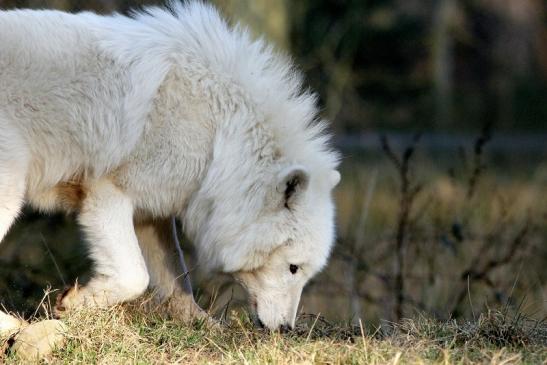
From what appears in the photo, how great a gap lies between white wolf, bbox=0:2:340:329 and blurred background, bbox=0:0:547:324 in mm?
703

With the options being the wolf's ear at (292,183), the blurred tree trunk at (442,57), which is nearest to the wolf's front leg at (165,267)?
the wolf's ear at (292,183)

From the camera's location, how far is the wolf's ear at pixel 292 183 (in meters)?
5.21

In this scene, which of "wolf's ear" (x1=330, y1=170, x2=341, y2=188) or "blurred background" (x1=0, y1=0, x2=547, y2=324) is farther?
"blurred background" (x1=0, y1=0, x2=547, y2=324)

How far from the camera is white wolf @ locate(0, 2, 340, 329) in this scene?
16.9ft

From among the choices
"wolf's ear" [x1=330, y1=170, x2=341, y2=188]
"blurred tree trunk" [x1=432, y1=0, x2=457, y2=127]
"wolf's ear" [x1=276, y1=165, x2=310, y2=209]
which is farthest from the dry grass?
"blurred tree trunk" [x1=432, y1=0, x2=457, y2=127]

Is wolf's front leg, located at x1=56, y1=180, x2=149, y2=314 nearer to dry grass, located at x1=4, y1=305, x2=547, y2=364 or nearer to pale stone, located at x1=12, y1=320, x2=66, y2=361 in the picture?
dry grass, located at x1=4, y1=305, x2=547, y2=364

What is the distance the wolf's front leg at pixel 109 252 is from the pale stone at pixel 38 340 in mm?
393

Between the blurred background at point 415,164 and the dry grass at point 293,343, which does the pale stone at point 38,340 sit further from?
the blurred background at point 415,164

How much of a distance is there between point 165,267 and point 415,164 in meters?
6.35

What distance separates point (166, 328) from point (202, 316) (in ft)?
1.91

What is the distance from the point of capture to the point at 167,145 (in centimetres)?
525

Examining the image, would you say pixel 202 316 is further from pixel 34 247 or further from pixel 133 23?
pixel 34 247

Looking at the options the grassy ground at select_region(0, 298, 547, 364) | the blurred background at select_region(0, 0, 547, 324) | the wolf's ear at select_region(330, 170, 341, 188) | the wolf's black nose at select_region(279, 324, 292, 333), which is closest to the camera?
the grassy ground at select_region(0, 298, 547, 364)

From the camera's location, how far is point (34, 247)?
7906 mm
